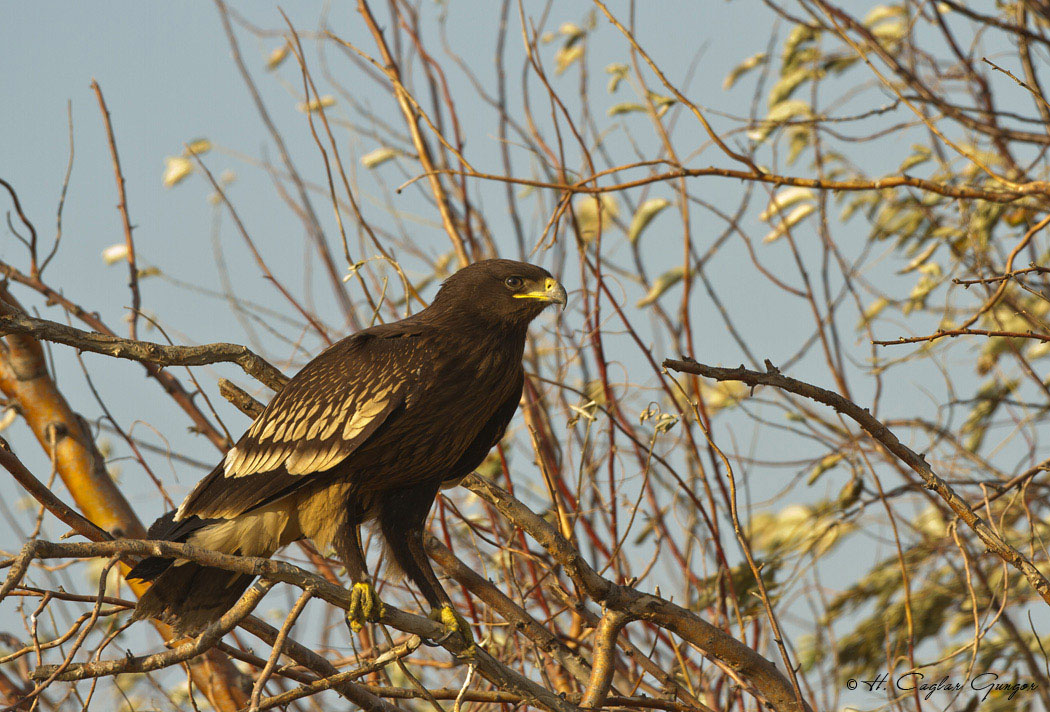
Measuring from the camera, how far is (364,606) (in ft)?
10.6

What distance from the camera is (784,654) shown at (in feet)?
9.59

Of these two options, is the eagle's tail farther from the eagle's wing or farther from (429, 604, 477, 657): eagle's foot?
(429, 604, 477, 657): eagle's foot

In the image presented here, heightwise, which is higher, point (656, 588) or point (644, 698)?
point (656, 588)

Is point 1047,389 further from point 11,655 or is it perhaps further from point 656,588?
point 11,655

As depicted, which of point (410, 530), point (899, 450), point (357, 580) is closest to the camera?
point (899, 450)

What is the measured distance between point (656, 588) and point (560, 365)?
188cm

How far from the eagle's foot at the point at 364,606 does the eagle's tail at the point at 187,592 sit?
494mm

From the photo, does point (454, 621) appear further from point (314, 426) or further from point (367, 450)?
point (314, 426)

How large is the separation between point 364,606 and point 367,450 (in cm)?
52

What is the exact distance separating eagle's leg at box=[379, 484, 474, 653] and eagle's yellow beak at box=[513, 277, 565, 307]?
76cm

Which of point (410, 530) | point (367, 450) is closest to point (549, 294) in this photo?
point (367, 450)

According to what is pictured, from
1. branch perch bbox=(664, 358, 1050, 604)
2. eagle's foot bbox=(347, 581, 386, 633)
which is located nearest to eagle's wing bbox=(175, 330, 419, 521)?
eagle's foot bbox=(347, 581, 386, 633)

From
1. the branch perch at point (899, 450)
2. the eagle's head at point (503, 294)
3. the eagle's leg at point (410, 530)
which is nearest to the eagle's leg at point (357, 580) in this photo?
the eagle's leg at point (410, 530)

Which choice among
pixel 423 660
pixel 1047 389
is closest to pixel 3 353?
pixel 423 660
